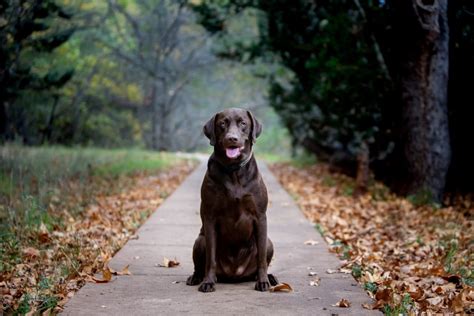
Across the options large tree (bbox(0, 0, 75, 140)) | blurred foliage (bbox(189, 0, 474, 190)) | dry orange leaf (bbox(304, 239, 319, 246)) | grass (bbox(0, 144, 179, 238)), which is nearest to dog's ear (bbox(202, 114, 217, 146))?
dry orange leaf (bbox(304, 239, 319, 246))

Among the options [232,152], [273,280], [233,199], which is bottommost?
[273,280]

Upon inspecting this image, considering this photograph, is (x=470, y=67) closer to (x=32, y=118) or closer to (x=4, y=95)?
(x=4, y=95)

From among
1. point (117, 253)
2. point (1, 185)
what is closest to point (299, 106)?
point (1, 185)

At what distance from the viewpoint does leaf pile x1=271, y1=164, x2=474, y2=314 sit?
4754 millimetres

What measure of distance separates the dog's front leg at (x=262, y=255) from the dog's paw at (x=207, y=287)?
1.23 feet

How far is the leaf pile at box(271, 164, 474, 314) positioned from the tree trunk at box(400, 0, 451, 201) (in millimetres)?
639

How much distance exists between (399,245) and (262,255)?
3045 mm

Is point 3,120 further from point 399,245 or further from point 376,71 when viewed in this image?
point 399,245

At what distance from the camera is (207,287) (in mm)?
4980

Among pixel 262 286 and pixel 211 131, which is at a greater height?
pixel 211 131

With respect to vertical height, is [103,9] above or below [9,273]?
above

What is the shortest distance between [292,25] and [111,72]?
14445mm

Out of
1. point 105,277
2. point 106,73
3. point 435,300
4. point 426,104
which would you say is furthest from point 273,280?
Answer: point 106,73

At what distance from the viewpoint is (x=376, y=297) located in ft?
15.5
